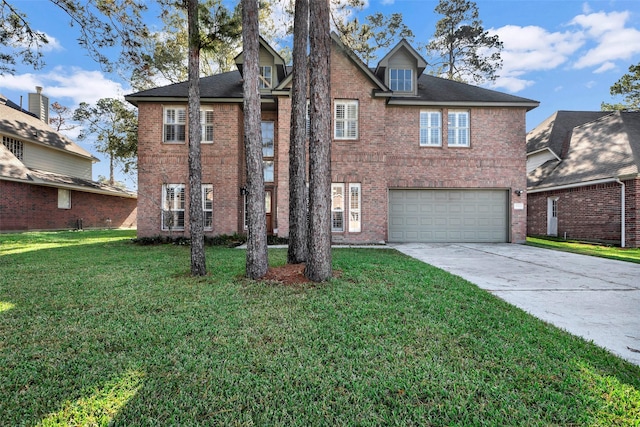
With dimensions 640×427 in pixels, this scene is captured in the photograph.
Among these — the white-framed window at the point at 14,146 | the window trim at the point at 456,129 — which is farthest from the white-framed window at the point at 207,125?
the white-framed window at the point at 14,146

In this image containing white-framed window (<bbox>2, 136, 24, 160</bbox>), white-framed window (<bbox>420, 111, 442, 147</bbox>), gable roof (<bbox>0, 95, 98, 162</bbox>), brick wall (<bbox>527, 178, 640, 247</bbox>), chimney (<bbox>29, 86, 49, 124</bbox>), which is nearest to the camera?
brick wall (<bbox>527, 178, 640, 247</bbox>)

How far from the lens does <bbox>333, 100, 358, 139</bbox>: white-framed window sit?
11531 mm

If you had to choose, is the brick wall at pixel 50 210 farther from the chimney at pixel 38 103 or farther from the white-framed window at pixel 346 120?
the white-framed window at pixel 346 120

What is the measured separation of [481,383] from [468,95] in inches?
511

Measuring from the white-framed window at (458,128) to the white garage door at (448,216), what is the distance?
6.73ft

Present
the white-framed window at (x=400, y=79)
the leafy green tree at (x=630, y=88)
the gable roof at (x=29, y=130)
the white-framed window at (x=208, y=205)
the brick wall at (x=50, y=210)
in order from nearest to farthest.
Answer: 1. the white-framed window at (x=208, y=205)
2. the white-framed window at (x=400, y=79)
3. the brick wall at (x=50, y=210)
4. the gable roof at (x=29, y=130)
5. the leafy green tree at (x=630, y=88)

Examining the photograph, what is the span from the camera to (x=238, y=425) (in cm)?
188

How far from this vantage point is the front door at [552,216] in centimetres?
1450

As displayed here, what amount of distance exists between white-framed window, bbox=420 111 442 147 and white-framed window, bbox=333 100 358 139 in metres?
2.91

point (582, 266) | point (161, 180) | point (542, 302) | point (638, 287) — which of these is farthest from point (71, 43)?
point (582, 266)

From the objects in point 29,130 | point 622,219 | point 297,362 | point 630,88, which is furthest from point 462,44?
point 29,130

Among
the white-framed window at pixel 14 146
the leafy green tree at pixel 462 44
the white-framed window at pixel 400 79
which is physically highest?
the leafy green tree at pixel 462 44

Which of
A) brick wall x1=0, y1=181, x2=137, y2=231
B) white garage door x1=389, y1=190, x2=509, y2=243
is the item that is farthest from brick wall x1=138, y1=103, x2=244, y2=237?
brick wall x1=0, y1=181, x2=137, y2=231

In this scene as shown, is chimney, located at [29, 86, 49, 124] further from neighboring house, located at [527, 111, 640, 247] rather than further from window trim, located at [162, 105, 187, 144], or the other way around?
neighboring house, located at [527, 111, 640, 247]
